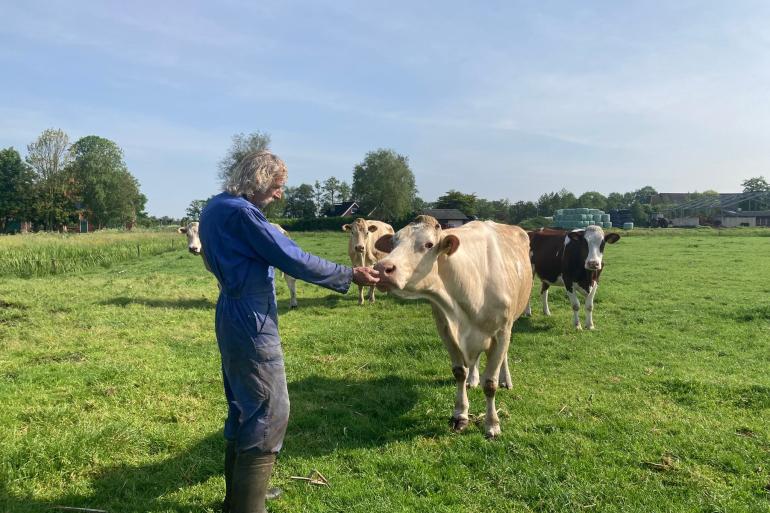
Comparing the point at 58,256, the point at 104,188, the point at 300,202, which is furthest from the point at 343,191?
the point at 58,256

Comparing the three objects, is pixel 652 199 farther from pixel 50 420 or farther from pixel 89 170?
pixel 50 420

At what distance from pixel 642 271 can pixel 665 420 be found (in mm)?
13809

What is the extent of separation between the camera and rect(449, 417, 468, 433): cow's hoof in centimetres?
485

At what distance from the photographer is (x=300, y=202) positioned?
322ft

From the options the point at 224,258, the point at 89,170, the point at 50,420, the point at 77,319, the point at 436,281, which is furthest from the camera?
the point at 89,170

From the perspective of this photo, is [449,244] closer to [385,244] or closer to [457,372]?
[385,244]

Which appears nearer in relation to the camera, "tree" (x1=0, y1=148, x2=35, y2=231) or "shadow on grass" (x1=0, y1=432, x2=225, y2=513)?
"shadow on grass" (x1=0, y1=432, x2=225, y2=513)

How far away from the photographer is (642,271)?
56.4ft

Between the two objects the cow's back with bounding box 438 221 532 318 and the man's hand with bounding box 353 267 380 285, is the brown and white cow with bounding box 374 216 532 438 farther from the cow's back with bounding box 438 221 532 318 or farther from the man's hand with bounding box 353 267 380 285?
the man's hand with bounding box 353 267 380 285

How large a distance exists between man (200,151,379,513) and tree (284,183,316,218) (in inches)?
3553

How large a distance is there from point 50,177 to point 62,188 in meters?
1.78

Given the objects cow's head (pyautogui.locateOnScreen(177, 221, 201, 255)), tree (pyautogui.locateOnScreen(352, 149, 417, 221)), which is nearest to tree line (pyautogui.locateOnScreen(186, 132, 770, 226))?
tree (pyautogui.locateOnScreen(352, 149, 417, 221))

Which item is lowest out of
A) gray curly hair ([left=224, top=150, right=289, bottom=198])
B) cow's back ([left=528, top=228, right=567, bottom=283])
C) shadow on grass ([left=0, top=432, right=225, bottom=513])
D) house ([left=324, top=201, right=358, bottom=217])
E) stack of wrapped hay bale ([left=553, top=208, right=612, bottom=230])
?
shadow on grass ([left=0, top=432, right=225, bottom=513])

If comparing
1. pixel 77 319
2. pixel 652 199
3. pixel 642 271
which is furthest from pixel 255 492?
pixel 652 199
